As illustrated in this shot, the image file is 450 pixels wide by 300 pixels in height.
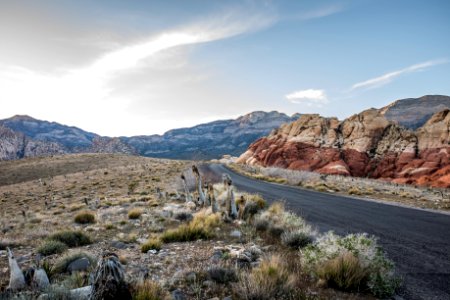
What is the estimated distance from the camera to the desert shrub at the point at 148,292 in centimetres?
388

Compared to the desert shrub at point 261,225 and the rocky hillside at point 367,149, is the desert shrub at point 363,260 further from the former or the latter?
the rocky hillside at point 367,149

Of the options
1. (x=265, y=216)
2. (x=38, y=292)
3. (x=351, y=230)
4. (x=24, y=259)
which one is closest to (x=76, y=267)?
(x=38, y=292)

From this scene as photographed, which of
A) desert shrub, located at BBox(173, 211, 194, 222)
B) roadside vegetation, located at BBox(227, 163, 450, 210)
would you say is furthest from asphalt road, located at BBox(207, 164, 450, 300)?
A: roadside vegetation, located at BBox(227, 163, 450, 210)

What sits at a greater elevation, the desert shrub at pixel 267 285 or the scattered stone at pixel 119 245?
the desert shrub at pixel 267 285

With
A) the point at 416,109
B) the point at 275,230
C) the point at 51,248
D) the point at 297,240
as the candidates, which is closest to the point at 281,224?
the point at 275,230

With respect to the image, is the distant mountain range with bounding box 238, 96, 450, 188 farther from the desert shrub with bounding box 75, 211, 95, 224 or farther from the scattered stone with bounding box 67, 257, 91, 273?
the scattered stone with bounding box 67, 257, 91, 273

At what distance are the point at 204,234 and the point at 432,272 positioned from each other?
5.88m

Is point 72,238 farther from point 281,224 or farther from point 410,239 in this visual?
point 410,239

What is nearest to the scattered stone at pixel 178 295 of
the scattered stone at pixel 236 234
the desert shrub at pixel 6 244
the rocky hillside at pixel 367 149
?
the scattered stone at pixel 236 234

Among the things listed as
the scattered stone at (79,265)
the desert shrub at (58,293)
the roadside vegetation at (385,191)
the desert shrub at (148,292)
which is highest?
the desert shrub at (58,293)

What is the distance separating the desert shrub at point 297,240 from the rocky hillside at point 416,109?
19783cm

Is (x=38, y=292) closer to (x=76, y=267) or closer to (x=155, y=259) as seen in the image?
(x=76, y=267)

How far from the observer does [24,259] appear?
6.70 meters

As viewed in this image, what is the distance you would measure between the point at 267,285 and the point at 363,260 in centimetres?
222
